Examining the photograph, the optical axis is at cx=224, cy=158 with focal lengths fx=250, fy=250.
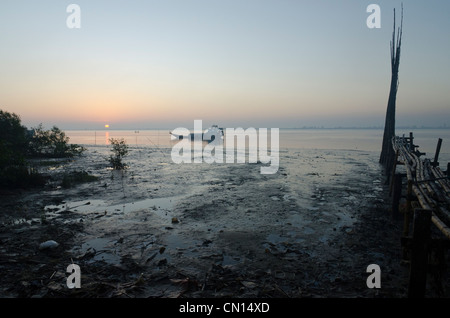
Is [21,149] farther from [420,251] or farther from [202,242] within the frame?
[420,251]

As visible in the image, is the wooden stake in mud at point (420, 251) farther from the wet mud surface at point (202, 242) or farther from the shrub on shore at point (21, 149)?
the shrub on shore at point (21, 149)

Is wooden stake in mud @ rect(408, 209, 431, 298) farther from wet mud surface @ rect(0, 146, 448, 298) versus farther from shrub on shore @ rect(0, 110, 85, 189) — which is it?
shrub on shore @ rect(0, 110, 85, 189)

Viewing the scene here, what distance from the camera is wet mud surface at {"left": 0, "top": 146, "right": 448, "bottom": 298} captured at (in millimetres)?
5254

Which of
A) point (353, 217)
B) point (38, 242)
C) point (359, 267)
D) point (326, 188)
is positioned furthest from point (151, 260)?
point (326, 188)

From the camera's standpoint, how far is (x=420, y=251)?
4.31 metres

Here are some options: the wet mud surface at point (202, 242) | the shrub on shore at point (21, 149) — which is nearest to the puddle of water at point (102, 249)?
the wet mud surface at point (202, 242)

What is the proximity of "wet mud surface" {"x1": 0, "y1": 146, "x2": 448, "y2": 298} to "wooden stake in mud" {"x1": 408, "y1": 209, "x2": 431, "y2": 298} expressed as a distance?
463 millimetres

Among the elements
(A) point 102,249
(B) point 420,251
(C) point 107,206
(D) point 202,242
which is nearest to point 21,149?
(C) point 107,206

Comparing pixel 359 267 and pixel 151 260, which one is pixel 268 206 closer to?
pixel 359 267

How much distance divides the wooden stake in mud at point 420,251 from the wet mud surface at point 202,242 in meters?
0.46

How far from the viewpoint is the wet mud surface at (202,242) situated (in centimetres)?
525
